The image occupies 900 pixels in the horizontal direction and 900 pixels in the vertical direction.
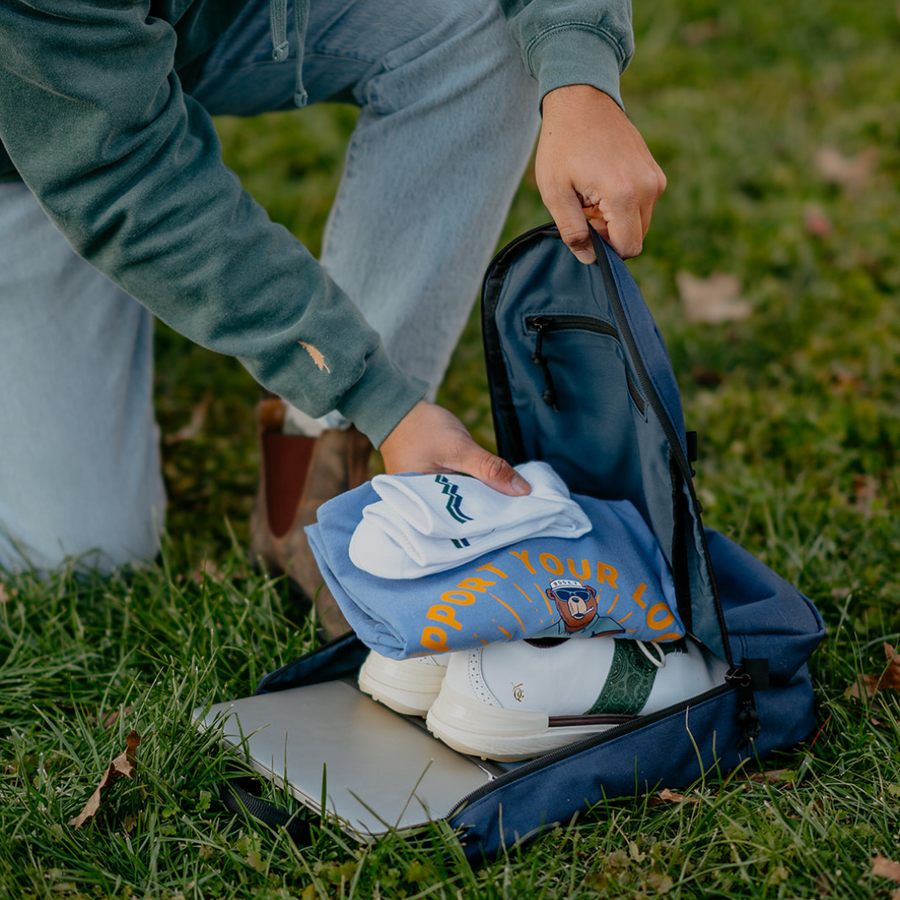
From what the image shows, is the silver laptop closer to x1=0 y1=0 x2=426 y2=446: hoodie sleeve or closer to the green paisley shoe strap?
the green paisley shoe strap

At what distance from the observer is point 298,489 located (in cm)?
203

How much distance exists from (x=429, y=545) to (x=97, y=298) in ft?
3.31

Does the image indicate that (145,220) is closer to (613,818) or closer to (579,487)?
(579,487)

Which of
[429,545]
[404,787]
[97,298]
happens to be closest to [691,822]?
[404,787]

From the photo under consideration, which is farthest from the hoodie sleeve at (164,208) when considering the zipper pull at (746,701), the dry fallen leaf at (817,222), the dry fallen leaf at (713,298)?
the dry fallen leaf at (817,222)

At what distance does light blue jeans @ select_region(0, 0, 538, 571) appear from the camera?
5.93ft

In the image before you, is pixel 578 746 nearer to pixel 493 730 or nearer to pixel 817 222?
pixel 493 730

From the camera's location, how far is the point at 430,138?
1.86m

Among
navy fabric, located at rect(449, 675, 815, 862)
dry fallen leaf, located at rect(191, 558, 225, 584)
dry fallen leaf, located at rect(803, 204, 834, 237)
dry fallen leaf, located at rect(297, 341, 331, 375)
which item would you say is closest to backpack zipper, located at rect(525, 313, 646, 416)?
dry fallen leaf, located at rect(297, 341, 331, 375)

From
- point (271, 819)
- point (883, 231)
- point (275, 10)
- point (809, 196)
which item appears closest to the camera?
point (271, 819)

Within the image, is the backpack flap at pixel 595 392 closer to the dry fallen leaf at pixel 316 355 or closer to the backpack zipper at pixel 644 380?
the backpack zipper at pixel 644 380

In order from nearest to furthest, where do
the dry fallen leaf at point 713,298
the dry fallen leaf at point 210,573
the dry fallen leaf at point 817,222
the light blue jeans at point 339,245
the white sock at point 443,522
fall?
the white sock at point 443,522, the light blue jeans at point 339,245, the dry fallen leaf at point 210,573, the dry fallen leaf at point 713,298, the dry fallen leaf at point 817,222

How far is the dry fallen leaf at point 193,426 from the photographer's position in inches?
101

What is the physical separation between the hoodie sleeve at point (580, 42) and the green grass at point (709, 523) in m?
1.05
